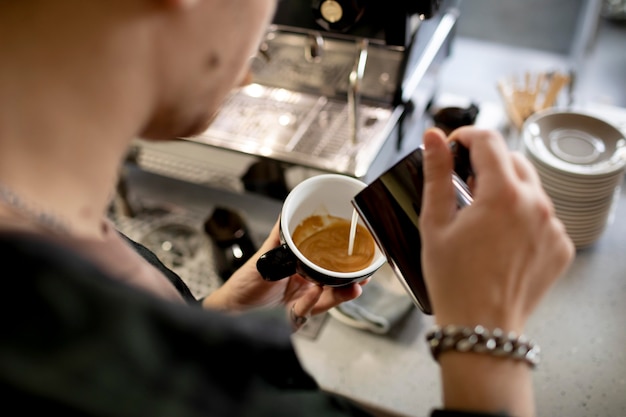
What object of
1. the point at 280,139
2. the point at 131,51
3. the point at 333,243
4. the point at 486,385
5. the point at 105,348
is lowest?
the point at 280,139

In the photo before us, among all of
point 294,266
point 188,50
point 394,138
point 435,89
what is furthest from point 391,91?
point 188,50

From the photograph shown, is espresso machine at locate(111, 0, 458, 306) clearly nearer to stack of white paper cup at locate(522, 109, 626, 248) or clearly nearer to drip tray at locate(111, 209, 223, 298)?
drip tray at locate(111, 209, 223, 298)

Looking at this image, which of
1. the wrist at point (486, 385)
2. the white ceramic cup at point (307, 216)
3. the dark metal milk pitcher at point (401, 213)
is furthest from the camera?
the white ceramic cup at point (307, 216)

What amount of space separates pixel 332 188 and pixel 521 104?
712mm

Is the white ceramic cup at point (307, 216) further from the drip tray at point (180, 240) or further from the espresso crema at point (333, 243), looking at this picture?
the drip tray at point (180, 240)

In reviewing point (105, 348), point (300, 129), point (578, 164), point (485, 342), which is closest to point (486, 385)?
point (485, 342)

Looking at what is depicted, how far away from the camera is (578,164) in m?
1.04

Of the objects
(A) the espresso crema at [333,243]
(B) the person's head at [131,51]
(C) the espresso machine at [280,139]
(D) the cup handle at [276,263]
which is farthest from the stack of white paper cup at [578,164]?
(B) the person's head at [131,51]

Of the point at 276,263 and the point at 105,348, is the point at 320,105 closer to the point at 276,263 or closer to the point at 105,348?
the point at 276,263

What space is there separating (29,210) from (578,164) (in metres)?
0.93

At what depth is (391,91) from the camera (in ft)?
3.89

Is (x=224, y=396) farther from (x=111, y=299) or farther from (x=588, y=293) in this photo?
(x=588, y=293)

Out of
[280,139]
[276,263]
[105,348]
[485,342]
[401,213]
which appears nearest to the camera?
[105,348]

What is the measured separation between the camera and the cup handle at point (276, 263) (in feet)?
2.30
